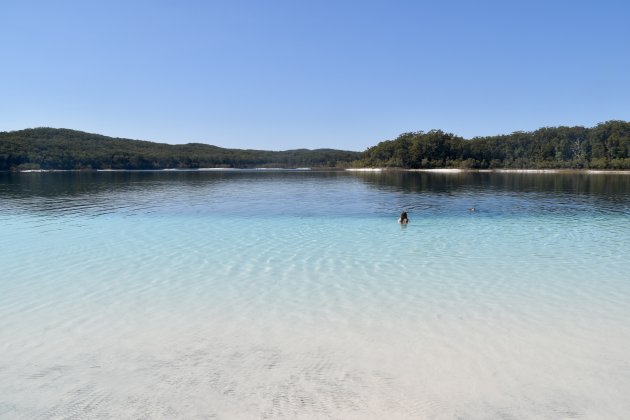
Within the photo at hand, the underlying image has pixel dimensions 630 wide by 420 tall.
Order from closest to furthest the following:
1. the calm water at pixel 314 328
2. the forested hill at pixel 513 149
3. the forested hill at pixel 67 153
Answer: the calm water at pixel 314 328 < the forested hill at pixel 513 149 < the forested hill at pixel 67 153

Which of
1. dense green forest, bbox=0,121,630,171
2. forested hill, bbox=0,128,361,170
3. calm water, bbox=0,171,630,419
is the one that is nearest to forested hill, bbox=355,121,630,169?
dense green forest, bbox=0,121,630,171

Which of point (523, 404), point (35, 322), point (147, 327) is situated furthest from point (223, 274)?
point (523, 404)

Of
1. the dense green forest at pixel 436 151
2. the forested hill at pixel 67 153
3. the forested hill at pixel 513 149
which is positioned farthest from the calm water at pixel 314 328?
the forested hill at pixel 67 153

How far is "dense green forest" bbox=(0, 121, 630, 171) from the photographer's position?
5404 inches

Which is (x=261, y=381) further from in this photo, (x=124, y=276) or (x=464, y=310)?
(x=124, y=276)

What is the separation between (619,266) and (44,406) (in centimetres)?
1482

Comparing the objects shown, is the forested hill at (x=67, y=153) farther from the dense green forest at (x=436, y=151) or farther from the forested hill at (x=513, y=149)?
the forested hill at (x=513, y=149)

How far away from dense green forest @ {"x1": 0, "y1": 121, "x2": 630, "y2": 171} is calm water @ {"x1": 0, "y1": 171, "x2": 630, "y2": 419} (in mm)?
134668

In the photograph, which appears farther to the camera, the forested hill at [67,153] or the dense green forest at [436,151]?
the forested hill at [67,153]

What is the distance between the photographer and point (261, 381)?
19.6 feet

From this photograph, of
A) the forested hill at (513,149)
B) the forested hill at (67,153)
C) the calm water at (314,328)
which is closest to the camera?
the calm water at (314,328)

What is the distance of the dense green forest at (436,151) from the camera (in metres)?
137

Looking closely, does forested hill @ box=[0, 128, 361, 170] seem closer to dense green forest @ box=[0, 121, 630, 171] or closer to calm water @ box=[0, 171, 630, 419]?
dense green forest @ box=[0, 121, 630, 171]

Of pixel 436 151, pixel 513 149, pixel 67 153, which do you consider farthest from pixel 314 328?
pixel 513 149
